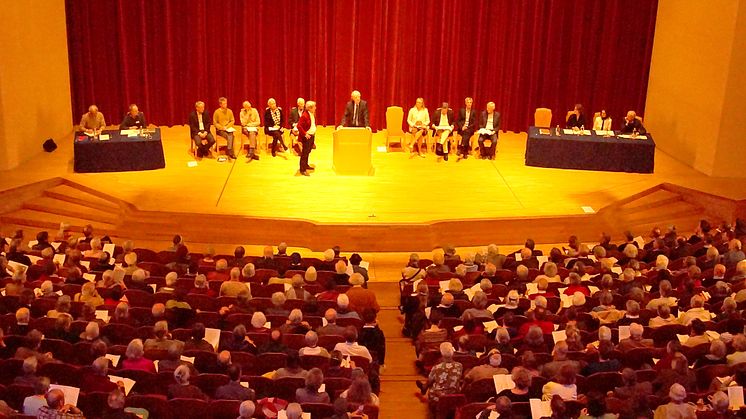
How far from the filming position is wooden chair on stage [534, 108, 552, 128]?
17.3 meters

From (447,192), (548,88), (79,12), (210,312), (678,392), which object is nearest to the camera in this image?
(678,392)

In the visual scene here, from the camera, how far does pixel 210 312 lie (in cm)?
948

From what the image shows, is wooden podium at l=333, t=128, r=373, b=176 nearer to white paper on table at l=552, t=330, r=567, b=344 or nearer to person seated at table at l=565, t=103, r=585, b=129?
person seated at table at l=565, t=103, r=585, b=129

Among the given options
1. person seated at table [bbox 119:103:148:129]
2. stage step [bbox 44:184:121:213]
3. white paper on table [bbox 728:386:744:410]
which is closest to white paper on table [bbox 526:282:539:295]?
white paper on table [bbox 728:386:744:410]

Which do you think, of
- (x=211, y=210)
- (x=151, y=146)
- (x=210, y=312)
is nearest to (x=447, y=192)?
(x=211, y=210)

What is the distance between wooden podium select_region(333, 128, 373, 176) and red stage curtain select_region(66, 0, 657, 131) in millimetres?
3499

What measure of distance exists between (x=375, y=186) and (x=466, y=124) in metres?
2.35

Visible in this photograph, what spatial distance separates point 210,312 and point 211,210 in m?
4.13

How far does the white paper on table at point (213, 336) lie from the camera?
8.77 meters

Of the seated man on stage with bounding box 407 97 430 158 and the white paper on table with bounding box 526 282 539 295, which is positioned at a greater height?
the seated man on stage with bounding box 407 97 430 158

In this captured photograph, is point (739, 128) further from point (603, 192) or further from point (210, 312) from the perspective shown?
point (210, 312)

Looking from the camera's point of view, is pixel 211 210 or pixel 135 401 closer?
pixel 135 401

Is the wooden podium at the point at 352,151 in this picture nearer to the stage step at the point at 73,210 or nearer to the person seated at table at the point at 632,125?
the stage step at the point at 73,210

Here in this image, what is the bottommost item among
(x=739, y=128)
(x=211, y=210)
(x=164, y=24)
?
(x=211, y=210)
